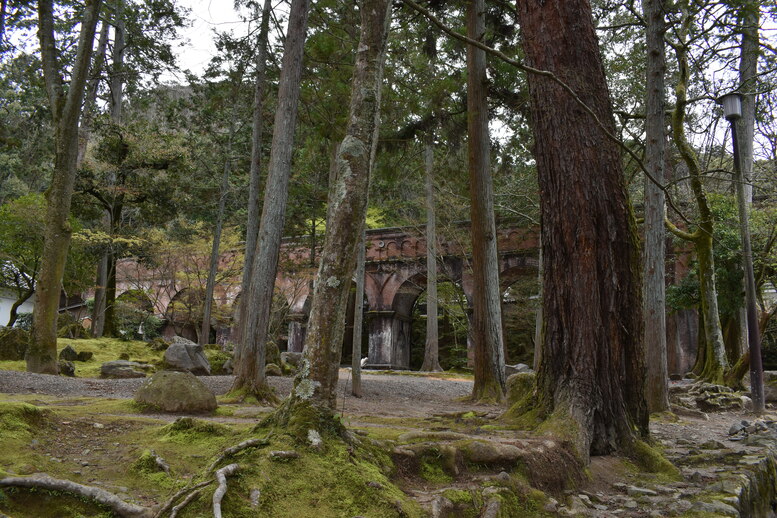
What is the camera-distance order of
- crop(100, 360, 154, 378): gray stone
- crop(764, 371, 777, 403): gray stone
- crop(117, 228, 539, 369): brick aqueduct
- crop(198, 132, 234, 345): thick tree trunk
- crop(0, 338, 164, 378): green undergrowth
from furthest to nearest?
crop(117, 228, 539, 369): brick aqueduct
crop(198, 132, 234, 345): thick tree trunk
crop(0, 338, 164, 378): green undergrowth
crop(100, 360, 154, 378): gray stone
crop(764, 371, 777, 403): gray stone

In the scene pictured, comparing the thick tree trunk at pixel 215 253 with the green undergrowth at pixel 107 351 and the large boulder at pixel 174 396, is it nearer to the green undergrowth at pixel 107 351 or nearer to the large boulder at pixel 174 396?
the green undergrowth at pixel 107 351

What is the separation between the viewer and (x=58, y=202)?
922 centimetres

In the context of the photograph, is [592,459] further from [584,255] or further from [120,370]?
[120,370]

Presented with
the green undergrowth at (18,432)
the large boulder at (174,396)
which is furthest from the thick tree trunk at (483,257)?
the green undergrowth at (18,432)

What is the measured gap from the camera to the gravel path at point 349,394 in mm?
7977

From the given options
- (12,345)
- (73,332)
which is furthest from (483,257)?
(73,332)

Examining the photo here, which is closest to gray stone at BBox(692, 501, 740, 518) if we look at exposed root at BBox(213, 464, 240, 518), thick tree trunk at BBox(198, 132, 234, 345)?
exposed root at BBox(213, 464, 240, 518)

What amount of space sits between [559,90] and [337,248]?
279 centimetres

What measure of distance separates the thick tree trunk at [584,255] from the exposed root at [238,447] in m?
Answer: 2.39

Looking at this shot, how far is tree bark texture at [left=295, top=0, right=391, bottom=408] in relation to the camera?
314 centimetres

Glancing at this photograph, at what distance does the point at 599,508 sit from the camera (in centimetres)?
335

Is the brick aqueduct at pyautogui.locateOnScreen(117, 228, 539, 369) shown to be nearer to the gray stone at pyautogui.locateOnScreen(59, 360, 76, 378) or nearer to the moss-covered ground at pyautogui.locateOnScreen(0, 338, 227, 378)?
the moss-covered ground at pyautogui.locateOnScreen(0, 338, 227, 378)

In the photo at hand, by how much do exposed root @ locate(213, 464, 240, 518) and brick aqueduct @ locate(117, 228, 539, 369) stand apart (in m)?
19.3

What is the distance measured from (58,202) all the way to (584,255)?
27.5 ft
